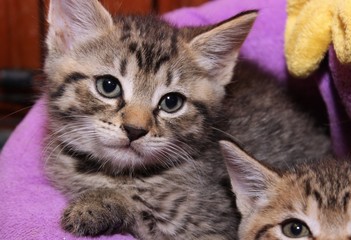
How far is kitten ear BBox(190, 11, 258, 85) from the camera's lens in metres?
1.65

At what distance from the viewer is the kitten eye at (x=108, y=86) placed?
1523 millimetres

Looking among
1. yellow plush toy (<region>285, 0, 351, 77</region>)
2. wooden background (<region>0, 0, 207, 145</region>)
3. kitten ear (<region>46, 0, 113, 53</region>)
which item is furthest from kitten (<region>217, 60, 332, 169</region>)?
wooden background (<region>0, 0, 207, 145</region>)

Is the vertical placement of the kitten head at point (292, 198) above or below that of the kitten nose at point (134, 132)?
below

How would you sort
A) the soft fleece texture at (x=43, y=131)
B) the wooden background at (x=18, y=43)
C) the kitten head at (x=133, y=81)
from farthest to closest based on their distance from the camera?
the wooden background at (x=18, y=43) → the soft fleece texture at (x=43, y=131) → the kitten head at (x=133, y=81)

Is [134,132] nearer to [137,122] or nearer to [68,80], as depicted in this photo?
[137,122]

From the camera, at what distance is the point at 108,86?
5.03 ft

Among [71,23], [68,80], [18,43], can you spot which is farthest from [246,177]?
[18,43]

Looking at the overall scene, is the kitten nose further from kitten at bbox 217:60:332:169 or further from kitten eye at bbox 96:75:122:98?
kitten at bbox 217:60:332:169

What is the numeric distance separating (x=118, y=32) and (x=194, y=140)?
37 centimetres

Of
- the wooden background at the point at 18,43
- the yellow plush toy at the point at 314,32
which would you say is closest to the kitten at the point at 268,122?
the yellow plush toy at the point at 314,32

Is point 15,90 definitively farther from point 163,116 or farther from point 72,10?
point 163,116

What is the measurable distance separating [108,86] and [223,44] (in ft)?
1.28

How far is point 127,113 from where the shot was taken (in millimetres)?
1460

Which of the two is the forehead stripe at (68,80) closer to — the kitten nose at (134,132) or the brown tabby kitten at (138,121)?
the brown tabby kitten at (138,121)
